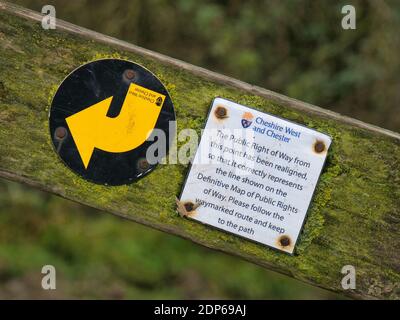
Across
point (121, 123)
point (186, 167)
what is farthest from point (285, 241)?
point (121, 123)

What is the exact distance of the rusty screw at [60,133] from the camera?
1.57 metres

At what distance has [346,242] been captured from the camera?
1561 mm

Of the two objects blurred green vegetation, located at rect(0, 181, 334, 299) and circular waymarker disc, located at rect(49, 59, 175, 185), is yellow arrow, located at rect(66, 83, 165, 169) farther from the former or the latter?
blurred green vegetation, located at rect(0, 181, 334, 299)

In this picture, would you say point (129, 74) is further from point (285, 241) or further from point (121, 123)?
point (285, 241)

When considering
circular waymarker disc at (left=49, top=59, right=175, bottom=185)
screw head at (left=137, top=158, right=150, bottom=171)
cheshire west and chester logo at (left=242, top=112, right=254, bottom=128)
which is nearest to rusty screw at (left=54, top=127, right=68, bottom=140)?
circular waymarker disc at (left=49, top=59, right=175, bottom=185)

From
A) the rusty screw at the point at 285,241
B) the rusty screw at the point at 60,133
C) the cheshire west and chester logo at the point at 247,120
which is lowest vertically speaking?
the rusty screw at the point at 285,241

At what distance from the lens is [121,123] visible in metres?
1.54

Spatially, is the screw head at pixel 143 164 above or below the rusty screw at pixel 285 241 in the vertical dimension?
above

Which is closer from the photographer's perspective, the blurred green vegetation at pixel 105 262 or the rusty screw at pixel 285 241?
the rusty screw at pixel 285 241

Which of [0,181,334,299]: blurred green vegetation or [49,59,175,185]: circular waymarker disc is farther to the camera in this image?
[0,181,334,299]: blurred green vegetation

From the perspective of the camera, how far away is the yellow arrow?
5.05 feet

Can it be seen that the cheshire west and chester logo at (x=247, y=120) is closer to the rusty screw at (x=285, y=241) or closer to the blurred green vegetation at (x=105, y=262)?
the rusty screw at (x=285, y=241)

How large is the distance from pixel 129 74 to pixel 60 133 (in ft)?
0.71

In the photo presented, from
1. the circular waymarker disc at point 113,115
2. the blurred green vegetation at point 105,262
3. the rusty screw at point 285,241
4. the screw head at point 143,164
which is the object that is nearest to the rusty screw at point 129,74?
the circular waymarker disc at point 113,115
